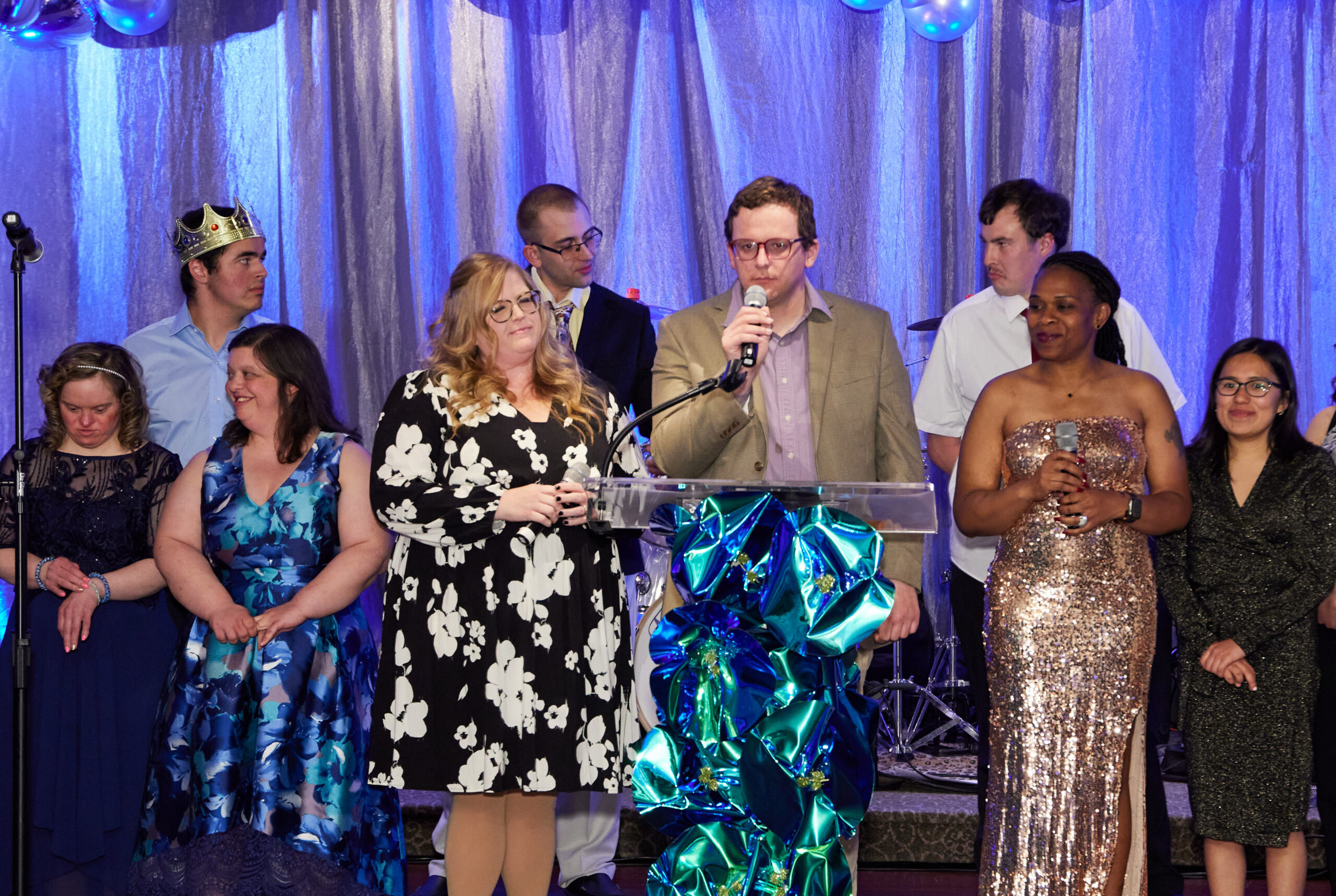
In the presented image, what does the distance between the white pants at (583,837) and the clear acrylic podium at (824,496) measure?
1622 mm

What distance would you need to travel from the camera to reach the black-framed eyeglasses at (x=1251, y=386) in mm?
3266

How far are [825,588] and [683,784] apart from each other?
1.43 ft

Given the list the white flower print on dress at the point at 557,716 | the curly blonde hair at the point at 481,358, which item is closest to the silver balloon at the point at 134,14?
the curly blonde hair at the point at 481,358

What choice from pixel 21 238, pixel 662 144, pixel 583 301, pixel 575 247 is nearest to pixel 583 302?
pixel 583 301

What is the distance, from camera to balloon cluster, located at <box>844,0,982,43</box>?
178 inches

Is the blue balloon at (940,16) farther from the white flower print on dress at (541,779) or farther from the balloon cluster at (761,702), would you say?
the white flower print on dress at (541,779)

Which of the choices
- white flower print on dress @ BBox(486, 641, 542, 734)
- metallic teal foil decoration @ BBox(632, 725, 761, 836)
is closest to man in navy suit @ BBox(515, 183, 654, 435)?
white flower print on dress @ BBox(486, 641, 542, 734)

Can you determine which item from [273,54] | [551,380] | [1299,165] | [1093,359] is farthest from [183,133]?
[1299,165]

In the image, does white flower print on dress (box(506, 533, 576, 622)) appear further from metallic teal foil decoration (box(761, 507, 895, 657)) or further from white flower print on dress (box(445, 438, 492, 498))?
metallic teal foil decoration (box(761, 507, 895, 657))

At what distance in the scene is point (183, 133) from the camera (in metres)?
4.79

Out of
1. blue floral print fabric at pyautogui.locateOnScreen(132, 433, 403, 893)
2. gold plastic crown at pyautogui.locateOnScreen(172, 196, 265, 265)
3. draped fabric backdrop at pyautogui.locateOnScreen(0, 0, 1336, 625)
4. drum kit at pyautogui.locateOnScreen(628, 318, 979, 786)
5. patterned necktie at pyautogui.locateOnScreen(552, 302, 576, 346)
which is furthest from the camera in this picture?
draped fabric backdrop at pyautogui.locateOnScreen(0, 0, 1336, 625)

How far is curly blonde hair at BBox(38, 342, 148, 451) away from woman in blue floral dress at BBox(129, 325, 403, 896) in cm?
38

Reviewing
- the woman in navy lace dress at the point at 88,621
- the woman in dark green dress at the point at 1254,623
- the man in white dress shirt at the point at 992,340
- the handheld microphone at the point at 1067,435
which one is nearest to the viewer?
the handheld microphone at the point at 1067,435

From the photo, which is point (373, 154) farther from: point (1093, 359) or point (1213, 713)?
point (1213, 713)
